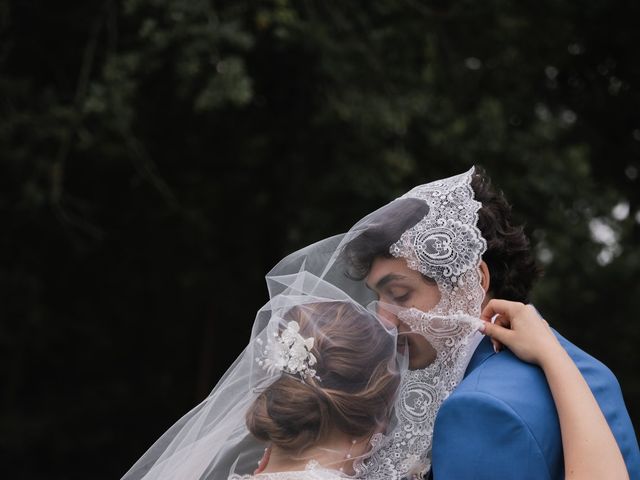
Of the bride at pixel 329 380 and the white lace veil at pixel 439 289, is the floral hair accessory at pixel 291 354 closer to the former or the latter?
the bride at pixel 329 380

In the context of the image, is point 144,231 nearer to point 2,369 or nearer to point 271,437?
point 2,369

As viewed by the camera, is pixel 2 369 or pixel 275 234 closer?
pixel 275 234

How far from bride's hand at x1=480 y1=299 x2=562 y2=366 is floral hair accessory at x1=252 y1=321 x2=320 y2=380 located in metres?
0.46

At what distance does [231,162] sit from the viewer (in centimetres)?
1076

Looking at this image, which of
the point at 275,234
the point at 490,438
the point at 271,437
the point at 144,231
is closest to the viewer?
the point at 490,438

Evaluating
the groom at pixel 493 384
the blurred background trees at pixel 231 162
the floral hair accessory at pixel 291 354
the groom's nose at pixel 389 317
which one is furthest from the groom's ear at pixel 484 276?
the blurred background trees at pixel 231 162

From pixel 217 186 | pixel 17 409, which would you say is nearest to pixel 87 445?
pixel 17 409

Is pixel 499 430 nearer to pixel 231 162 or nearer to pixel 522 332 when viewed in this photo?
pixel 522 332

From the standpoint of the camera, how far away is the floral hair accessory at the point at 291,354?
239 centimetres

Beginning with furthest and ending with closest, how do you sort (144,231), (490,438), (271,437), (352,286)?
(144,231)
(352,286)
(271,437)
(490,438)

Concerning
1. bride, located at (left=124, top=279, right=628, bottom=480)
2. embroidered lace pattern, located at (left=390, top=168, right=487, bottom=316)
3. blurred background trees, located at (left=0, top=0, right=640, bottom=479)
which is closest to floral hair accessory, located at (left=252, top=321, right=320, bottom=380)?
bride, located at (left=124, top=279, right=628, bottom=480)

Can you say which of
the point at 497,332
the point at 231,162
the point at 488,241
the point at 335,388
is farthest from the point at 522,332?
the point at 231,162

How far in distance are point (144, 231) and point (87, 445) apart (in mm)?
3001

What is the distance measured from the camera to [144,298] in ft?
39.9
